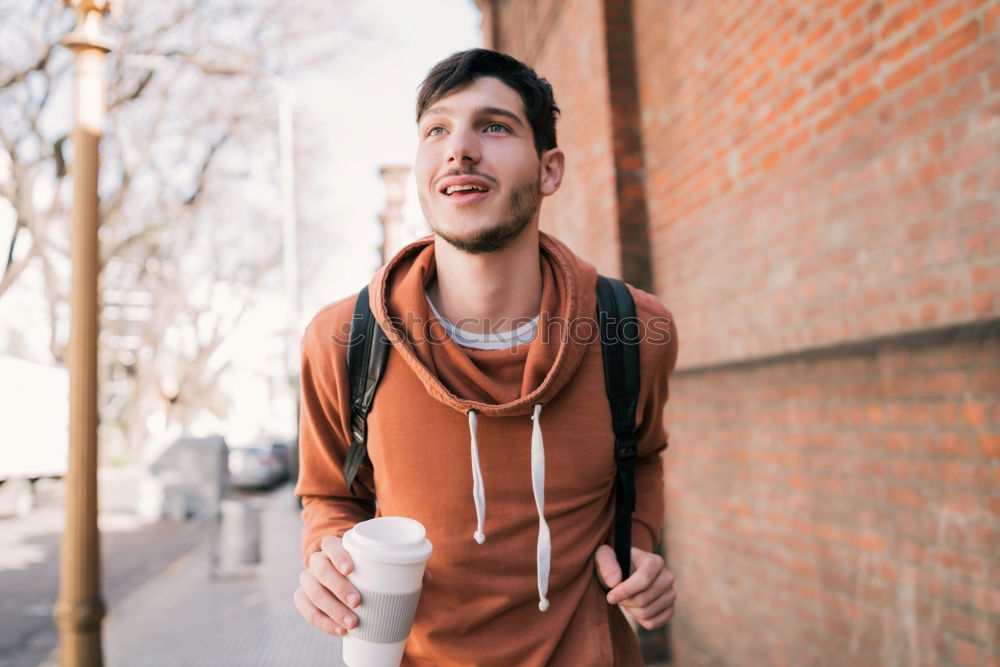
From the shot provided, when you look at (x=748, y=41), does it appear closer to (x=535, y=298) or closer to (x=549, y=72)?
(x=535, y=298)

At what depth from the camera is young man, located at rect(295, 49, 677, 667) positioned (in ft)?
5.53

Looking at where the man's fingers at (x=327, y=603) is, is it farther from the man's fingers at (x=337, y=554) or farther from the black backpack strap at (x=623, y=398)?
the black backpack strap at (x=623, y=398)

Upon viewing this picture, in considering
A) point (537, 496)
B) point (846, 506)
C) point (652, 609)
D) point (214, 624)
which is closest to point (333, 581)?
point (537, 496)

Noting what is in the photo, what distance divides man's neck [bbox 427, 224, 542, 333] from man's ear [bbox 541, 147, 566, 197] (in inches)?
5.1

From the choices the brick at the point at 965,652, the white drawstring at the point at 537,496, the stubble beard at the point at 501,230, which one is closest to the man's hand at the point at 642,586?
the white drawstring at the point at 537,496

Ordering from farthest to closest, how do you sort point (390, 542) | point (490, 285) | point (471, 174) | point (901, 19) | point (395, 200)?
1. point (395, 200)
2. point (901, 19)
3. point (490, 285)
4. point (471, 174)
5. point (390, 542)

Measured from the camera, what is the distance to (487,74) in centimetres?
190

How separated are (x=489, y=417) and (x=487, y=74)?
88 cm

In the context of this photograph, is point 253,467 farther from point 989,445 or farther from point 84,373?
point 989,445

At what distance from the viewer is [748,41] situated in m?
3.87

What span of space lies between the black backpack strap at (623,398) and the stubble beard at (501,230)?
0.30 m

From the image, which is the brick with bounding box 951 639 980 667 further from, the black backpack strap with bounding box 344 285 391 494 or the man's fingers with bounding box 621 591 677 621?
the black backpack strap with bounding box 344 285 391 494

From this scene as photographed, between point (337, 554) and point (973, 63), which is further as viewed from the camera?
point (973, 63)

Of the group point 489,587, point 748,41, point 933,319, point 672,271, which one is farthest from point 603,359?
point 672,271
